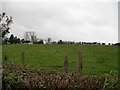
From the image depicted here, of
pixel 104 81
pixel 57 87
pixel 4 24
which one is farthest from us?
pixel 4 24

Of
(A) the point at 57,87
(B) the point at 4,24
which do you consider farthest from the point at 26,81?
(B) the point at 4,24

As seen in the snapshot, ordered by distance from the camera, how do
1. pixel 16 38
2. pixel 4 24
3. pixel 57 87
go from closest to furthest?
1. pixel 57 87
2. pixel 4 24
3. pixel 16 38

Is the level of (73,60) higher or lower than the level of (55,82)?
lower

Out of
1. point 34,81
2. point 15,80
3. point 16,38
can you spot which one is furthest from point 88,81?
point 16,38

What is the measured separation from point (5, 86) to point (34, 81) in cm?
111

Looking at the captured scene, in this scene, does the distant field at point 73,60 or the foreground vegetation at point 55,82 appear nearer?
the foreground vegetation at point 55,82

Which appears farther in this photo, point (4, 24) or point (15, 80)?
point (4, 24)

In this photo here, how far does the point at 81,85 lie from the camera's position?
34.7 feet

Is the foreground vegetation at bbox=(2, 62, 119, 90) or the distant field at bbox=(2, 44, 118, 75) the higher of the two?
the foreground vegetation at bbox=(2, 62, 119, 90)

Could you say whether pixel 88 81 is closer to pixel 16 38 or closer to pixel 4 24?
pixel 4 24

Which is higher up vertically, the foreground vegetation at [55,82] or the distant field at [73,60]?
the foreground vegetation at [55,82]

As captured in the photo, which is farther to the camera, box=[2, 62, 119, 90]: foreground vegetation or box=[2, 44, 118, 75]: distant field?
box=[2, 44, 118, 75]: distant field

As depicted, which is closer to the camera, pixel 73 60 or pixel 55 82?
pixel 55 82

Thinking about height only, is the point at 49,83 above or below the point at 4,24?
below
